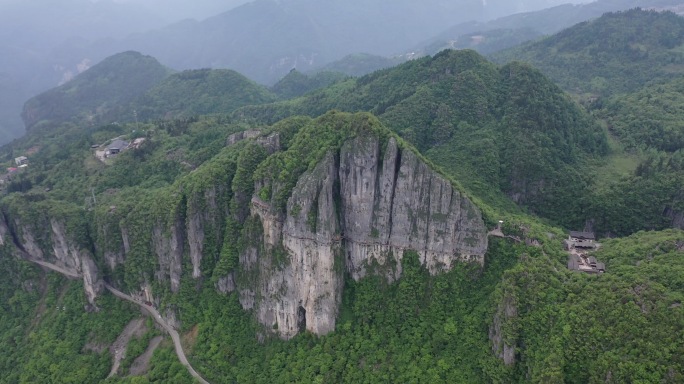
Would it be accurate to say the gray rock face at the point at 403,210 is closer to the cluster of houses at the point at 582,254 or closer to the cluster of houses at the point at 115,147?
the cluster of houses at the point at 582,254

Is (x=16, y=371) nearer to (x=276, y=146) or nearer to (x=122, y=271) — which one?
(x=122, y=271)

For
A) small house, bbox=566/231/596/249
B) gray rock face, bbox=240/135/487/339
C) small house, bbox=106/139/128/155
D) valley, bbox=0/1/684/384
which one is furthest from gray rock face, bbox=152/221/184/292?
small house, bbox=566/231/596/249

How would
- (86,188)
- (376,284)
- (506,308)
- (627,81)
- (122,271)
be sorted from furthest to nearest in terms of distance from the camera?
1. (627,81)
2. (86,188)
3. (122,271)
4. (376,284)
5. (506,308)

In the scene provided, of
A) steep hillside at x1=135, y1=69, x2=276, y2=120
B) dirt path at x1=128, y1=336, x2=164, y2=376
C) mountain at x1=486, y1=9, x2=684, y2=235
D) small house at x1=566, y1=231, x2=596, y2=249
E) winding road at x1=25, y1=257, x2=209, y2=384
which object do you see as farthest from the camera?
steep hillside at x1=135, y1=69, x2=276, y2=120

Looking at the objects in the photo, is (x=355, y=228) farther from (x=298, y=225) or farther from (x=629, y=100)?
(x=629, y=100)

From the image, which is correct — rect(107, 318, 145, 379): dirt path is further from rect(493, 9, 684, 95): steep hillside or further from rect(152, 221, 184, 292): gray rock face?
rect(493, 9, 684, 95): steep hillside

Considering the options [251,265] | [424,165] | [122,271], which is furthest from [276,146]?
[122,271]
